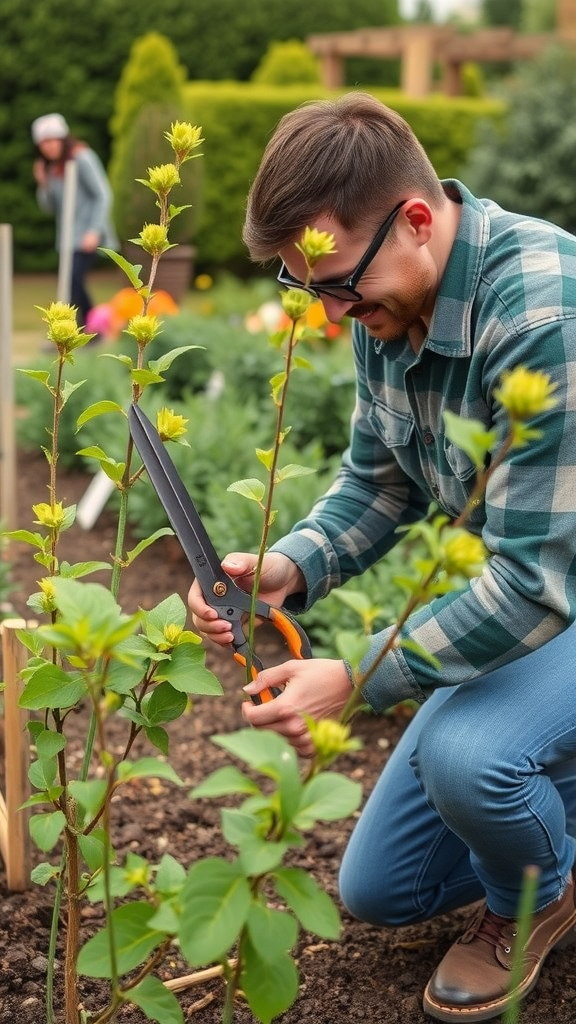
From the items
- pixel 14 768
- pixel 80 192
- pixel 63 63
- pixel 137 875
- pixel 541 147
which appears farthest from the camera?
pixel 63 63

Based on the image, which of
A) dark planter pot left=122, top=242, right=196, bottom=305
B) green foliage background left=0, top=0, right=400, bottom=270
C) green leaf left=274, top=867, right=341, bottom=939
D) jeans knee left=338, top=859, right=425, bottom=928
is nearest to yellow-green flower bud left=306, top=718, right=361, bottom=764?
green leaf left=274, top=867, right=341, bottom=939

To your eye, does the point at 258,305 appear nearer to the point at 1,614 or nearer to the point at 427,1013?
the point at 1,614

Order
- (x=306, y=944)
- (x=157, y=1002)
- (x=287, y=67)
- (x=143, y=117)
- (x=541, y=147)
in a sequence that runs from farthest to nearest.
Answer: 1. (x=287, y=67)
2. (x=143, y=117)
3. (x=541, y=147)
4. (x=306, y=944)
5. (x=157, y=1002)

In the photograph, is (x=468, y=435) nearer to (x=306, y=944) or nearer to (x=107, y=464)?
(x=107, y=464)

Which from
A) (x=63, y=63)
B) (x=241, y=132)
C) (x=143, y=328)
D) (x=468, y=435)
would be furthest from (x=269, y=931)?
(x=63, y=63)

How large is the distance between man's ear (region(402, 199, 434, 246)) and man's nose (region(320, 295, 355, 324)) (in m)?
0.13

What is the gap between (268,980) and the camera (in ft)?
3.51

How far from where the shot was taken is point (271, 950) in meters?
1.01

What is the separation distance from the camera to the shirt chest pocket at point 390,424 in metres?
1.87

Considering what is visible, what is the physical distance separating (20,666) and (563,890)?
0.90 m

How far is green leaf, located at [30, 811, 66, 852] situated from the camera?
1276 mm

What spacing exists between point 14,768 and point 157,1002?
656 mm

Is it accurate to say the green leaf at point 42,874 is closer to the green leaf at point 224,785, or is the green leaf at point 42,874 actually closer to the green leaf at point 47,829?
the green leaf at point 47,829

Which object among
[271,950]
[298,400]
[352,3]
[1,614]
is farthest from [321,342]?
[352,3]
